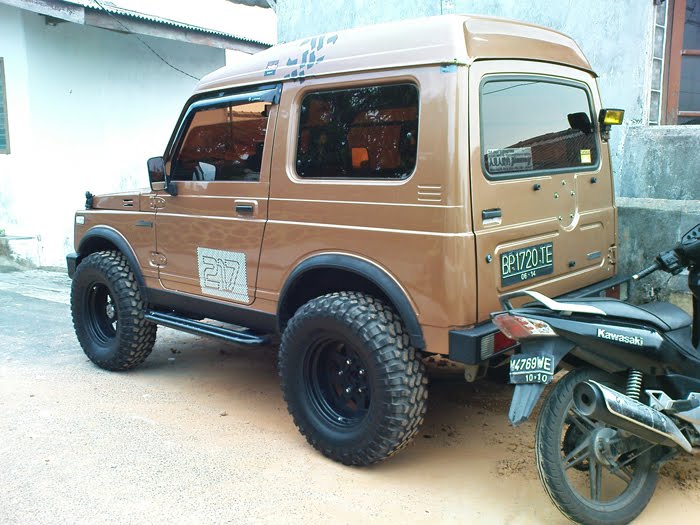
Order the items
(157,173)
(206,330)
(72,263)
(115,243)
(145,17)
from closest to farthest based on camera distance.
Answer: (206,330)
(157,173)
(115,243)
(72,263)
(145,17)

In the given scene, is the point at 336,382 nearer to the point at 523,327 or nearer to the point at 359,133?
the point at 523,327

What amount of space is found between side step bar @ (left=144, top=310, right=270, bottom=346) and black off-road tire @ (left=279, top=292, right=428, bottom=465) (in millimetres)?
394

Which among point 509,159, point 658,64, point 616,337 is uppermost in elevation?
point 658,64

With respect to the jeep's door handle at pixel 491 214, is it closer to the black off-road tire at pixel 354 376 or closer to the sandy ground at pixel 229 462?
the black off-road tire at pixel 354 376

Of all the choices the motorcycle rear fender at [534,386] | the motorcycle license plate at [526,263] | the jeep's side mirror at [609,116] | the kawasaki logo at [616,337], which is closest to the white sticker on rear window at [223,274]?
the motorcycle license plate at [526,263]

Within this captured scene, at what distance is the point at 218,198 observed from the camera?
13.7ft

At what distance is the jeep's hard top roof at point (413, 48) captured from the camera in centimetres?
313

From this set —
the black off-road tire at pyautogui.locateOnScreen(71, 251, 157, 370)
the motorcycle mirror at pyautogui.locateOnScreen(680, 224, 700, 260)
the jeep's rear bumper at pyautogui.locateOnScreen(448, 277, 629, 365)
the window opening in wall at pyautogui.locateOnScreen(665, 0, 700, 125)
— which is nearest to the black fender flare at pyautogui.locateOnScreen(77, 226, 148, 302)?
the black off-road tire at pyautogui.locateOnScreen(71, 251, 157, 370)

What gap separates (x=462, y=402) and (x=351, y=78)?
7.27 feet

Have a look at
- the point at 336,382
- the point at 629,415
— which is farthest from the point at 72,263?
the point at 629,415

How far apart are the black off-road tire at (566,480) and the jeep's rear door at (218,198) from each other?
6.29ft

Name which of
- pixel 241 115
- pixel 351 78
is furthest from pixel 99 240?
pixel 351 78

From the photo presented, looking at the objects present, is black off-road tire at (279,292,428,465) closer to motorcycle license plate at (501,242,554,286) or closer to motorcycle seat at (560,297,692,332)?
motorcycle license plate at (501,242,554,286)

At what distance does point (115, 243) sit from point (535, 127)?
318cm
